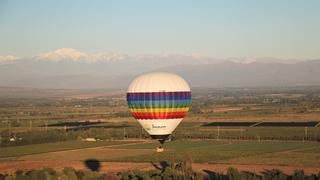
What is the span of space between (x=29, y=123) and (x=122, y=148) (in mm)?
38233

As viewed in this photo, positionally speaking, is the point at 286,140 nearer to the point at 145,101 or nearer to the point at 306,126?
the point at 306,126

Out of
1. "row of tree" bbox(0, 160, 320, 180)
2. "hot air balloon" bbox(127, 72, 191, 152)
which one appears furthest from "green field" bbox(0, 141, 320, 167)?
"hot air balloon" bbox(127, 72, 191, 152)

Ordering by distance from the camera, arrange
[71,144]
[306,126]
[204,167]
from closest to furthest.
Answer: [204,167]
[71,144]
[306,126]

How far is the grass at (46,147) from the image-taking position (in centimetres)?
5431

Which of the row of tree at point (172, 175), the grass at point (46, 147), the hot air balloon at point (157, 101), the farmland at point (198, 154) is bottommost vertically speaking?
the grass at point (46, 147)

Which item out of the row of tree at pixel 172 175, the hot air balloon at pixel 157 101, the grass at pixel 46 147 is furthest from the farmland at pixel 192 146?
the hot air balloon at pixel 157 101

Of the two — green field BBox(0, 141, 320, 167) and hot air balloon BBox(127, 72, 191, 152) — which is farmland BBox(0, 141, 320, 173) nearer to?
green field BBox(0, 141, 320, 167)

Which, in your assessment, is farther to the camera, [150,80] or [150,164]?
[150,164]

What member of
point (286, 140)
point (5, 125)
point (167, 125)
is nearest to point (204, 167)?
point (167, 125)

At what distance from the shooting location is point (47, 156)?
5103 cm

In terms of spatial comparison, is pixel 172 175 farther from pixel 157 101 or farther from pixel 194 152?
pixel 194 152

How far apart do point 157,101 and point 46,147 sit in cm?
2528

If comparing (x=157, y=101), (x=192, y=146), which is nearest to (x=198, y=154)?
(x=192, y=146)

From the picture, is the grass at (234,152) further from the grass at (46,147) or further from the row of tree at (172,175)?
the row of tree at (172,175)
